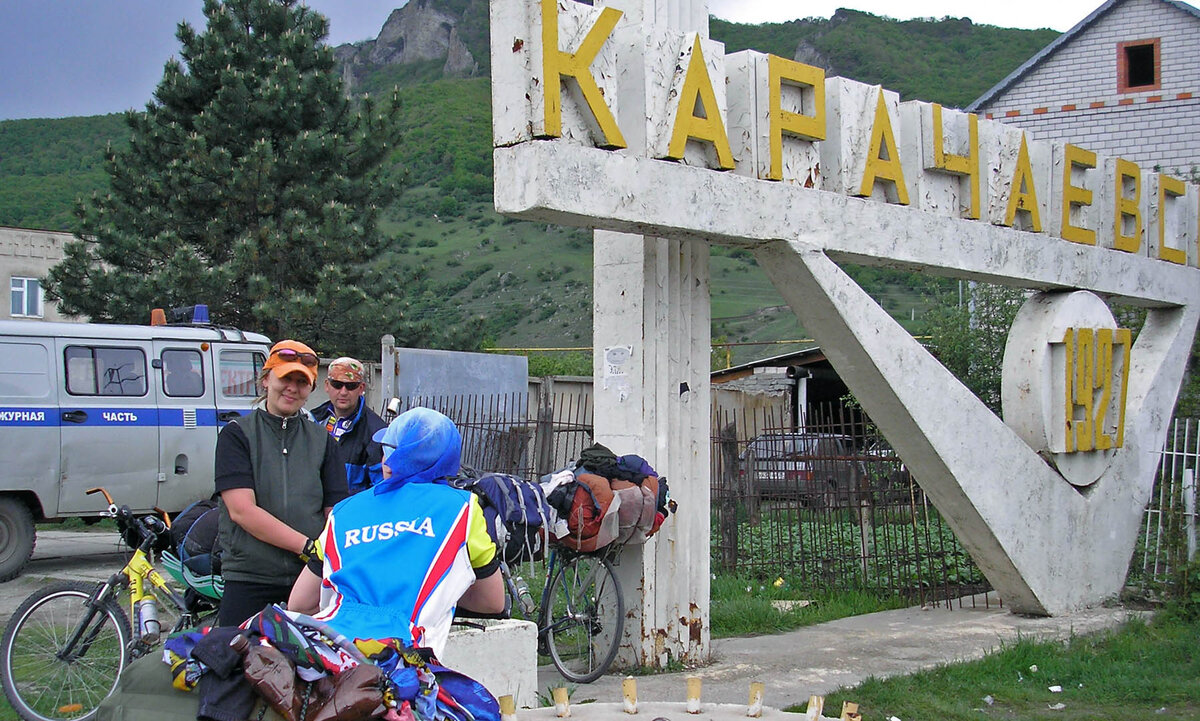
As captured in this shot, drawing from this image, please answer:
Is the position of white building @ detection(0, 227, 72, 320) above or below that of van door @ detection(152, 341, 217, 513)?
above

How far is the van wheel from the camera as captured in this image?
38.5 ft

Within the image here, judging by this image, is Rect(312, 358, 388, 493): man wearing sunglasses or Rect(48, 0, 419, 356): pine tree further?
Rect(48, 0, 419, 356): pine tree

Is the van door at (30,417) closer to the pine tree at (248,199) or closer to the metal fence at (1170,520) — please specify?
the pine tree at (248,199)

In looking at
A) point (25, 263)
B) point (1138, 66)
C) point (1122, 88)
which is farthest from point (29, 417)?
point (25, 263)

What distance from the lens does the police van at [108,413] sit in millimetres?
11891

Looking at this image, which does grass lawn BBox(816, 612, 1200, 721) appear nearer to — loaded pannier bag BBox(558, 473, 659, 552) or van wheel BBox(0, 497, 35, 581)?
loaded pannier bag BBox(558, 473, 659, 552)

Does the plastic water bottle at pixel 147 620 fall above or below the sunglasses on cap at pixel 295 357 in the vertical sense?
below

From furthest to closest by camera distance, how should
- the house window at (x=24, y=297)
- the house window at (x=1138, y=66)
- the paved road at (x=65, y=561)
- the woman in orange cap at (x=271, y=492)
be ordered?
the house window at (x=24, y=297), the house window at (x=1138, y=66), the paved road at (x=65, y=561), the woman in orange cap at (x=271, y=492)

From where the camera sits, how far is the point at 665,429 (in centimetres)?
775

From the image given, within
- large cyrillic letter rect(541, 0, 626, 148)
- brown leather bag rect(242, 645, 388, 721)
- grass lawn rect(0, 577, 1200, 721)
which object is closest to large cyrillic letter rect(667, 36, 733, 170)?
large cyrillic letter rect(541, 0, 626, 148)

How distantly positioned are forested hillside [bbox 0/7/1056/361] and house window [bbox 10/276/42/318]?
8793 mm

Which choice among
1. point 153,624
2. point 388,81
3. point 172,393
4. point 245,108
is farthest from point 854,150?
point 388,81

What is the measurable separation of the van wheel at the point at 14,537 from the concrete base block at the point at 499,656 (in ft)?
26.1

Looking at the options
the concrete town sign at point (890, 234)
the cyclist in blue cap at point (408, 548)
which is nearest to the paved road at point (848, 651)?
the concrete town sign at point (890, 234)
